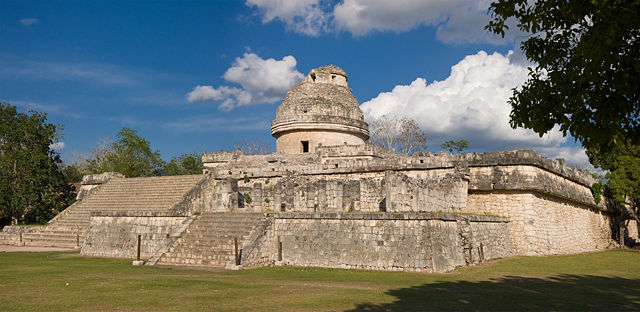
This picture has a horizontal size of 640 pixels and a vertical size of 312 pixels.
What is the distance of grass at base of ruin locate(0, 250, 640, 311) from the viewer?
858 cm

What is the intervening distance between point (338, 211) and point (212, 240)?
450cm

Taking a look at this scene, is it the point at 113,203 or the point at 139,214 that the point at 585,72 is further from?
the point at 113,203

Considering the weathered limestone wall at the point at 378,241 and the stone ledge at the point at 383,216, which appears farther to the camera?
the stone ledge at the point at 383,216

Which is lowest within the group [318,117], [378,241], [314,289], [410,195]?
[314,289]

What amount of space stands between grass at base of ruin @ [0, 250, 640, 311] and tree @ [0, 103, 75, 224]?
1668 cm

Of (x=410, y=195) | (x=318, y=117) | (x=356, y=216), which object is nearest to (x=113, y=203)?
(x=318, y=117)

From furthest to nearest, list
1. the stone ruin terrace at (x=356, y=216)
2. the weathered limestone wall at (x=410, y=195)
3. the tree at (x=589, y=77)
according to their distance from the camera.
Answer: the weathered limestone wall at (x=410, y=195) < the stone ruin terrace at (x=356, y=216) < the tree at (x=589, y=77)

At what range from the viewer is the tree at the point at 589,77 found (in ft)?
18.1

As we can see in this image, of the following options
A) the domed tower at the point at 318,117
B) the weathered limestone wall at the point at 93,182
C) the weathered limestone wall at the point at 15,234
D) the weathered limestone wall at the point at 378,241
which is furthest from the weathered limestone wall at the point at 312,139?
the weathered limestone wall at the point at 15,234

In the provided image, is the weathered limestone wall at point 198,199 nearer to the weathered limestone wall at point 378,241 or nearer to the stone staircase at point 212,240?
the stone staircase at point 212,240

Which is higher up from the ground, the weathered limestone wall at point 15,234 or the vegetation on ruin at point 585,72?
the vegetation on ruin at point 585,72

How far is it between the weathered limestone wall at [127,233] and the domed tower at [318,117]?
9.55 m

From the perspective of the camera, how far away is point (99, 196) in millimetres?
27656

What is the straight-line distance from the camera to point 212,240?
55.1ft
